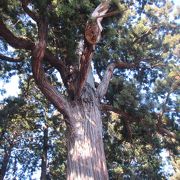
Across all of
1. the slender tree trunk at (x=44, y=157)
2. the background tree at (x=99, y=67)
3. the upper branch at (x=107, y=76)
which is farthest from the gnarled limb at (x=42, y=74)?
the slender tree trunk at (x=44, y=157)

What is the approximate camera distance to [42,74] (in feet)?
15.8

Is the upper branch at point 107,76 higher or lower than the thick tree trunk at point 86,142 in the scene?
higher

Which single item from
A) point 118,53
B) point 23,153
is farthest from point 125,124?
point 23,153

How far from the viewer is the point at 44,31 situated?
15.1 ft

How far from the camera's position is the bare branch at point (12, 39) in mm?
4509

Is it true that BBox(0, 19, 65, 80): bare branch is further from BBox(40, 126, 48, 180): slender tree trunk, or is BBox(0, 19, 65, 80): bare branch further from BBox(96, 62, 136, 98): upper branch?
BBox(40, 126, 48, 180): slender tree trunk

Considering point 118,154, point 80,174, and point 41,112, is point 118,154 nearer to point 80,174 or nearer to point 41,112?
point 41,112

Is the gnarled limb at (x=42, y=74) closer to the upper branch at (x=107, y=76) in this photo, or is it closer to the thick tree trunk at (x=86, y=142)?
the thick tree trunk at (x=86, y=142)

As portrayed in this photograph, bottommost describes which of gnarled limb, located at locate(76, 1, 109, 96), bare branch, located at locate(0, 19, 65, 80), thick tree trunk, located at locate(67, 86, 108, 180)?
thick tree trunk, located at locate(67, 86, 108, 180)

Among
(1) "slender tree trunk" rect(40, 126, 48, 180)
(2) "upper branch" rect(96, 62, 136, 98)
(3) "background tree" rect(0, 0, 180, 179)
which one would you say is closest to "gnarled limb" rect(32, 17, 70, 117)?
(3) "background tree" rect(0, 0, 180, 179)

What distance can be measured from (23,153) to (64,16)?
302 inches

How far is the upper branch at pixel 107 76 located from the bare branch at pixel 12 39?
1.69 meters

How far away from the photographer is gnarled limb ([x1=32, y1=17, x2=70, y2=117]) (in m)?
4.47

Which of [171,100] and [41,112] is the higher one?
[41,112]
